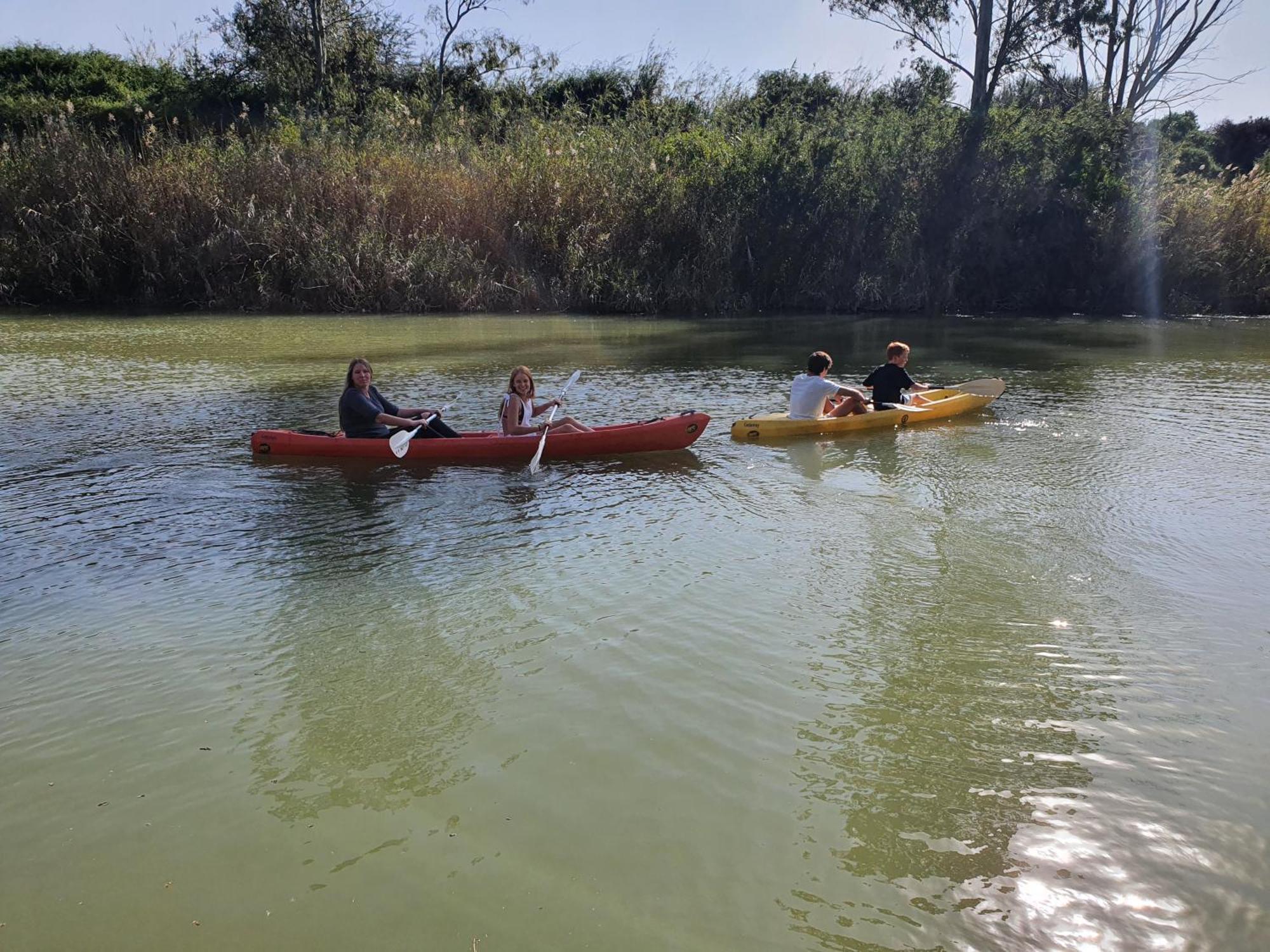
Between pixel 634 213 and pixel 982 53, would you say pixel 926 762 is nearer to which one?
pixel 634 213

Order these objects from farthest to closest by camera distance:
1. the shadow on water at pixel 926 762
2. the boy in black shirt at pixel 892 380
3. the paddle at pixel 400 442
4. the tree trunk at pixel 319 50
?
the tree trunk at pixel 319 50
the boy in black shirt at pixel 892 380
the paddle at pixel 400 442
the shadow on water at pixel 926 762

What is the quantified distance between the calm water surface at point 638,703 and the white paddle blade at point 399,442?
7.5 inches

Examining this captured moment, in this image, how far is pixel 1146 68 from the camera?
24594 millimetres

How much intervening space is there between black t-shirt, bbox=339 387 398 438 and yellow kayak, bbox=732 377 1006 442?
9.95 ft

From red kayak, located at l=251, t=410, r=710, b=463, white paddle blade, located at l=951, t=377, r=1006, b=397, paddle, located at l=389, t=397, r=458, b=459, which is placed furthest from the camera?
white paddle blade, located at l=951, t=377, r=1006, b=397

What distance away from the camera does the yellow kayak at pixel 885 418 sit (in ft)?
27.7

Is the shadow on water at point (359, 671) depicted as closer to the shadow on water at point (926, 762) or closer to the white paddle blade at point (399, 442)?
the white paddle blade at point (399, 442)

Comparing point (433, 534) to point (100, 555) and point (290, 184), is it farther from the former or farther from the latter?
point (290, 184)

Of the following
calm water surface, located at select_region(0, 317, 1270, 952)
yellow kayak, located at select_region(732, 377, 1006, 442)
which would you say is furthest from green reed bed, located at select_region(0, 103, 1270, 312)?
calm water surface, located at select_region(0, 317, 1270, 952)

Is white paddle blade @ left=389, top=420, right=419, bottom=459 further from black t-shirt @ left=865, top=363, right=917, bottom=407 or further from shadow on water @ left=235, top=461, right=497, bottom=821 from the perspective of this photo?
black t-shirt @ left=865, top=363, right=917, bottom=407

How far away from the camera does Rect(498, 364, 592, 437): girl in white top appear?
7668mm

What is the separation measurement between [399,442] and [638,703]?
4.18m

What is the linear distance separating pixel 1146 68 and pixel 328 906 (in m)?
28.4

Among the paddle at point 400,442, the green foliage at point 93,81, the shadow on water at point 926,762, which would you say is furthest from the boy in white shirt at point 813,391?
the green foliage at point 93,81
